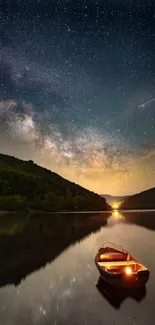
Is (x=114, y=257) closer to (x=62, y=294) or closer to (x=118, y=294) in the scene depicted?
(x=118, y=294)

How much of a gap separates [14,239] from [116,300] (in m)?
36.3

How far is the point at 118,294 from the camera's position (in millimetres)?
22031

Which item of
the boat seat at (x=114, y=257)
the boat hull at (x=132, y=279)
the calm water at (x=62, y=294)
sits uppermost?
the boat seat at (x=114, y=257)

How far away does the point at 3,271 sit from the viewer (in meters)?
30.4

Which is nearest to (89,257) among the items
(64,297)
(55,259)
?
(55,259)

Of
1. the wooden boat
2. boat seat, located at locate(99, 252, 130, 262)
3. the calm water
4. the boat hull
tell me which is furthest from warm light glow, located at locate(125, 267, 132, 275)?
boat seat, located at locate(99, 252, 130, 262)

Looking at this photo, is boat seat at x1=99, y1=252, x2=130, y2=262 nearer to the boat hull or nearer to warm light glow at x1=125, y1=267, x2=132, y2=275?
warm light glow at x1=125, y1=267, x2=132, y2=275

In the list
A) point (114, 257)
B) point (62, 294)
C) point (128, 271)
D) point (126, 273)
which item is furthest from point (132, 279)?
point (114, 257)

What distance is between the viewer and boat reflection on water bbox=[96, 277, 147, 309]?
20641 millimetres

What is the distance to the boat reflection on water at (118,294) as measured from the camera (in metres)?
20.6

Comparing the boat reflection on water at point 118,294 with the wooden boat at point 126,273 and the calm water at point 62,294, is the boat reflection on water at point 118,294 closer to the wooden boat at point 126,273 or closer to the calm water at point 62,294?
the calm water at point 62,294

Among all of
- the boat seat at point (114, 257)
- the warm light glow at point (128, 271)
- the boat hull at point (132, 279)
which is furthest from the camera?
the boat seat at point (114, 257)

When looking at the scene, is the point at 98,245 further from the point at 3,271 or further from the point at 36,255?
the point at 3,271

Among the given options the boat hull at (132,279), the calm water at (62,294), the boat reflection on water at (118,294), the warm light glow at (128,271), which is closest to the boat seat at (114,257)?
the calm water at (62,294)
